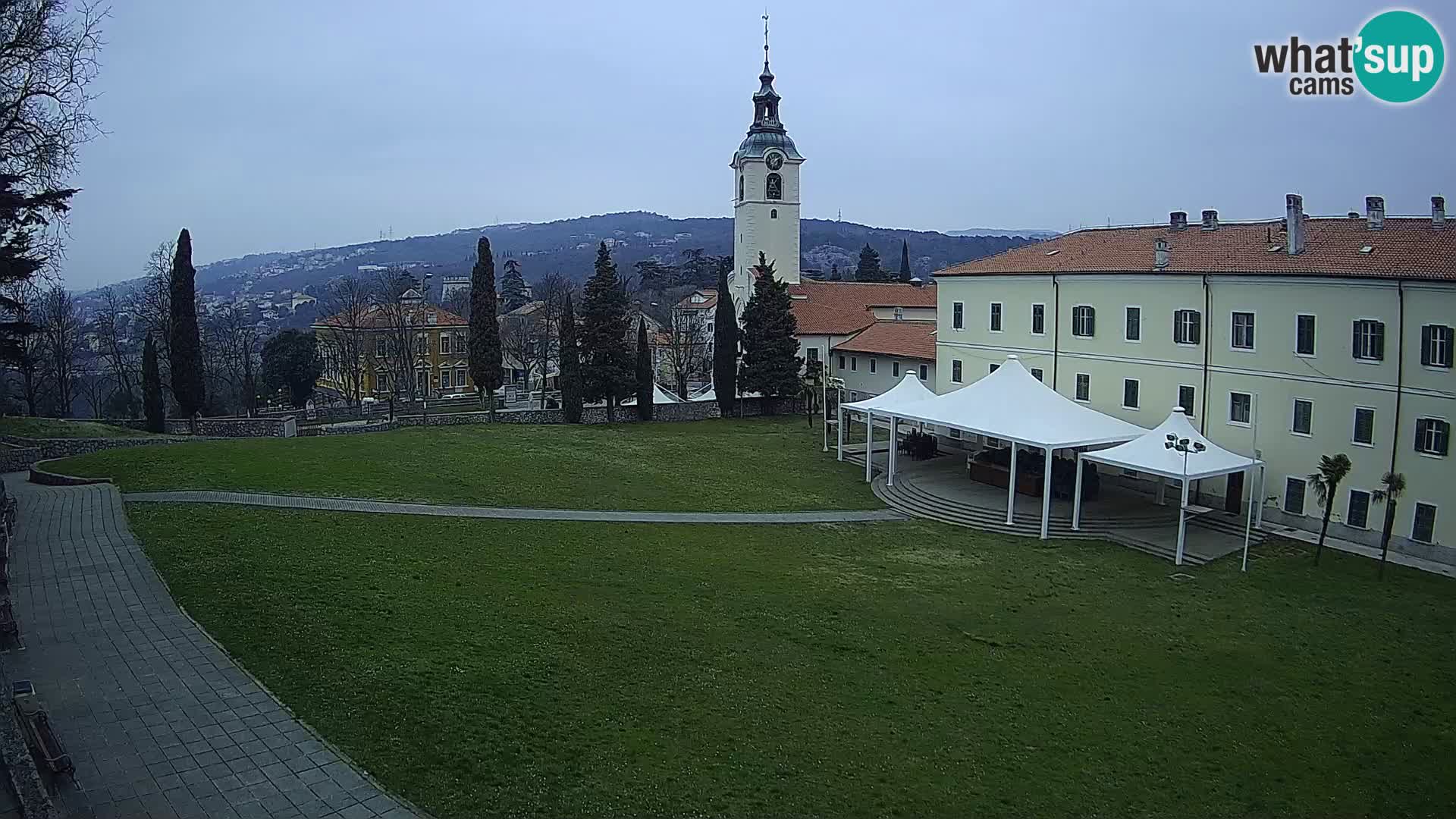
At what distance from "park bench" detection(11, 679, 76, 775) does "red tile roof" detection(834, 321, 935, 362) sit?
96.3 feet

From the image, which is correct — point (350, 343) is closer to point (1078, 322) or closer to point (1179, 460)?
point (1078, 322)

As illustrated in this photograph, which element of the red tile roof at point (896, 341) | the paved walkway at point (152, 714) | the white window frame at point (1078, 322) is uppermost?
the white window frame at point (1078, 322)

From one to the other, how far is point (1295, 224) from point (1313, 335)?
2.89 m

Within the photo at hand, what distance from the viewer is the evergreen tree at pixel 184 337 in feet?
99.6

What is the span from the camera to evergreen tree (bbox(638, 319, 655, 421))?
119 feet

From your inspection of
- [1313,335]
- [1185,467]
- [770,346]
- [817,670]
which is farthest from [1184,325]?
[770,346]

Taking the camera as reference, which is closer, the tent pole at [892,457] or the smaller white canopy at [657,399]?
the tent pole at [892,457]

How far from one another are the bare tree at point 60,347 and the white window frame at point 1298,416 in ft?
138

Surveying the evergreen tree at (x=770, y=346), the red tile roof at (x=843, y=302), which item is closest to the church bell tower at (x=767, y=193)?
the red tile roof at (x=843, y=302)

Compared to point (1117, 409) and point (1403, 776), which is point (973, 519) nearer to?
point (1117, 409)

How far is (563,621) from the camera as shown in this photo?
13.2 metres

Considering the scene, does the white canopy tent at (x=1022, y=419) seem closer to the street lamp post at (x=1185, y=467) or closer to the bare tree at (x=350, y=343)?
the street lamp post at (x=1185, y=467)

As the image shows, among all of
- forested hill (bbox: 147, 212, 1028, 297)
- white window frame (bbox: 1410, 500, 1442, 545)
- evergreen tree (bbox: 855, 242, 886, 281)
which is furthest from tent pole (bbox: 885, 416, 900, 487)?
forested hill (bbox: 147, 212, 1028, 297)

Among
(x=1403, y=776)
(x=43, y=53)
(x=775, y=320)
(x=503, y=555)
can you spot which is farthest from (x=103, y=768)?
(x=775, y=320)
